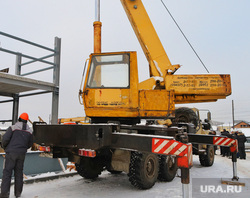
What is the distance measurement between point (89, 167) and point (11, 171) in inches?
84.9

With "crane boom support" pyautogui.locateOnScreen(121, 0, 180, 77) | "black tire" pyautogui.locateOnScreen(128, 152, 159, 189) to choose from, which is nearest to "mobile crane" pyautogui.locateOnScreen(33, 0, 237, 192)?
"black tire" pyautogui.locateOnScreen(128, 152, 159, 189)

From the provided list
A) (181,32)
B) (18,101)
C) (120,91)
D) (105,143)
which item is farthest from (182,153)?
(18,101)

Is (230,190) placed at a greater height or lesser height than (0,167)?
lesser

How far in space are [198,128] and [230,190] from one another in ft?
14.9

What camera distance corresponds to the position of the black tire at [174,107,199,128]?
9028 mm

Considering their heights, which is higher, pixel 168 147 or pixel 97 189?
pixel 168 147

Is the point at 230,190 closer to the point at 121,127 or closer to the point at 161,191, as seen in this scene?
the point at 161,191

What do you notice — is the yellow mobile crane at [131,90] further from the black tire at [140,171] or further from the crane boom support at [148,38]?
the black tire at [140,171]

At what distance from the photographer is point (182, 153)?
3.56 m

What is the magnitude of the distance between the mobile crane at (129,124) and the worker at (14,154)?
18.7 inches

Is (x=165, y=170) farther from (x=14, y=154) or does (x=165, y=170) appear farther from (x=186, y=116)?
(x=14, y=154)

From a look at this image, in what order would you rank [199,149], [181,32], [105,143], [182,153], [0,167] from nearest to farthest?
1. [182,153]
2. [105,143]
3. [0,167]
4. [181,32]
5. [199,149]

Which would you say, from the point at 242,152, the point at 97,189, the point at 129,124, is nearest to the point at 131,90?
the point at 129,124

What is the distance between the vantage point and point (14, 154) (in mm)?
4609
